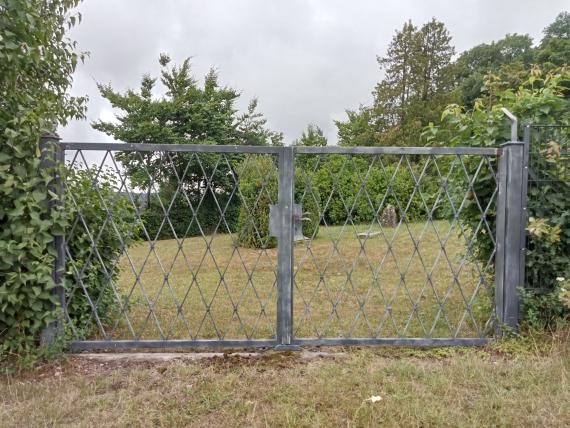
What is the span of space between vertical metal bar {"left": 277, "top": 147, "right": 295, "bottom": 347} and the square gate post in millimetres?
1433

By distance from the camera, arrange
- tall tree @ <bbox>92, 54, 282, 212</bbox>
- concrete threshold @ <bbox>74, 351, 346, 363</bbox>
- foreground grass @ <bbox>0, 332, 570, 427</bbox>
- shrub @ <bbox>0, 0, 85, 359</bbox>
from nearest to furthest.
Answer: foreground grass @ <bbox>0, 332, 570, 427</bbox> < shrub @ <bbox>0, 0, 85, 359</bbox> < concrete threshold @ <bbox>74, 351, 346, 363</bbox> < tall tree @ <bbox>92, 54, 282, 212</bbox>

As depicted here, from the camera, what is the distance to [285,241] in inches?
97.2

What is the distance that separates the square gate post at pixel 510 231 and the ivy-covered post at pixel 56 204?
287cm

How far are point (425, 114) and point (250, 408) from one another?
52.7 feet

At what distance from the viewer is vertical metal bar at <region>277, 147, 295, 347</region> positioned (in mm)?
2451

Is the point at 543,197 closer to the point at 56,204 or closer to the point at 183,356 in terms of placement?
the point at 183,356

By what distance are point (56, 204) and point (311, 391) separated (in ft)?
6.20

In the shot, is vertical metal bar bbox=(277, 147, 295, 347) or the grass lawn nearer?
vertical metal bar bbox=(277, 147, 295, 347)

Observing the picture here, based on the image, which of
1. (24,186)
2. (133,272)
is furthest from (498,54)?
(24,186)

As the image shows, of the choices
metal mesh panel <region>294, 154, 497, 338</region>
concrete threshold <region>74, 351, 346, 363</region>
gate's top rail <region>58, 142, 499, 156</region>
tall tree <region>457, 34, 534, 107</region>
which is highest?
tall tree <region>457, 34, 534, 107</region>

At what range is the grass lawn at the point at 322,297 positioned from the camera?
2.68 meters

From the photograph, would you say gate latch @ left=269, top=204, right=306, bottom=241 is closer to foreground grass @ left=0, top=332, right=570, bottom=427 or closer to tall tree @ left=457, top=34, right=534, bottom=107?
foreground grass @ left=0, top=332, right=570, bottom=427

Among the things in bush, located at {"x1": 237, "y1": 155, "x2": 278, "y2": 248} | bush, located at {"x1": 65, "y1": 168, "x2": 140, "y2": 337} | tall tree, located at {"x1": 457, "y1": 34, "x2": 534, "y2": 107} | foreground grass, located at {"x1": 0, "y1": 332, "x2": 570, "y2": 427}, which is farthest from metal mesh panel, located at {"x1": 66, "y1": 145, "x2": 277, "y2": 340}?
tall tree, located at {"x1": 457, "y1": 34, "x2": 534, "y2": 107}

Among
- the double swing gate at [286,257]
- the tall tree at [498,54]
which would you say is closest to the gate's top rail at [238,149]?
the double swing gate at [286,257]
